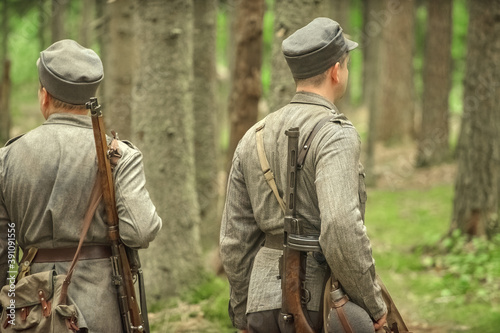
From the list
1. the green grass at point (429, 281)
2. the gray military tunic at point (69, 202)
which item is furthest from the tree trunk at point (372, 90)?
the gray military tunic at point (69, 202)

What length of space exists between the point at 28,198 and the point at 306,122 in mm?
1515

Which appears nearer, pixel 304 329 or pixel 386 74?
pixel 304 329

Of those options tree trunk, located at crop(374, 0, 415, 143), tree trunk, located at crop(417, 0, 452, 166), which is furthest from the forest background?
tree trunk, located at crop(374, 0, 415, 143)

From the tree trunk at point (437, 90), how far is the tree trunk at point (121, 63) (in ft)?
32.7

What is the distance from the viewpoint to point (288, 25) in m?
6.05

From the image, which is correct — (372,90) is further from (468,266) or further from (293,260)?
(293,260)

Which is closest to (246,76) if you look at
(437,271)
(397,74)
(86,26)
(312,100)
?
(437,271)

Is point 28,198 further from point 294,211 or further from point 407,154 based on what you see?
point 407,154

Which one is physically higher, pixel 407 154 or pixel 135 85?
pixel 135 85

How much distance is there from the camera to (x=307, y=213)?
3439mm

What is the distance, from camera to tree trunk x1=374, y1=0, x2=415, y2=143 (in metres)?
20.1

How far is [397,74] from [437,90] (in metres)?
3.49

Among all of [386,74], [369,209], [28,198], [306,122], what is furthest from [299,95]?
[386,74]

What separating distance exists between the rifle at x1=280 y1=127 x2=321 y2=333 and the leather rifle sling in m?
1.02
